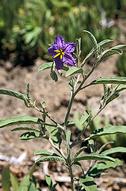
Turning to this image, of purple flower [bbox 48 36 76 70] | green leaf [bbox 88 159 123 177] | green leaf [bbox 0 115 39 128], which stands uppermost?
purple flower [bbox 48 36 76 70]

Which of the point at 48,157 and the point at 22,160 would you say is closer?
the point at 48,157

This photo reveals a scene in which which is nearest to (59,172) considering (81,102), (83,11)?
(81,102)

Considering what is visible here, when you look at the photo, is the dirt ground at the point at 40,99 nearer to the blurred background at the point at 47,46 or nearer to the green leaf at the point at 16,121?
the blurred background at the point at 47,46

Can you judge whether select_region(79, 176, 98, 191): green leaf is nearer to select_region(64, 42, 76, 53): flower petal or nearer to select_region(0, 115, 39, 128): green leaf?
select_region(0, 115, 39, 128): green leaf

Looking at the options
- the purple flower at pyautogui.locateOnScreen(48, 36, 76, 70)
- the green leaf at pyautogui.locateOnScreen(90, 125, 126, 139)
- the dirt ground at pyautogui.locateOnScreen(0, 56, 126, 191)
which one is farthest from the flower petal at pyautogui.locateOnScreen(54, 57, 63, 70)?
the dirt ground at pyautogui.locateOnScreen(0, 56, 126, 191)

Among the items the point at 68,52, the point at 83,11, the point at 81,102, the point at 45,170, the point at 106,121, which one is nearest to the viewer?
the point at 68,52

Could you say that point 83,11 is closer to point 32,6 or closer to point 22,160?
point 32,6

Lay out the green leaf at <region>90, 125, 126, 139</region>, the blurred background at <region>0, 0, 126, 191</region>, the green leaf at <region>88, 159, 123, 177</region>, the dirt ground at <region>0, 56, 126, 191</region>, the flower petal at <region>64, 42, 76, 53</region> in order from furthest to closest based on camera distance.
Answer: the blurred background at <region>0, 0, 126, 191</region> → the dirt ground at <region>0, 56, 126, 191</region> → the green leaf at <region>88, 159, 123, 177</region> → the green leaf at <region>90, 125, 126, 139</region> → the flower petal at <region>64, 42, 76, 53</region>
